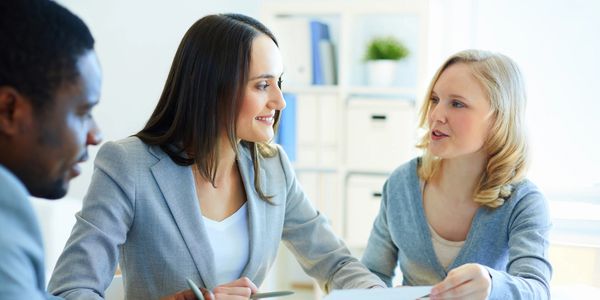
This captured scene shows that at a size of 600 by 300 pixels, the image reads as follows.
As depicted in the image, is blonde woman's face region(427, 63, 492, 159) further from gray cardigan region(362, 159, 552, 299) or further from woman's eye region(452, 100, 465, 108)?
gray cardigan region(362, 159, 552, 299)

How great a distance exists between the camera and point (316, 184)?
3.11 meters

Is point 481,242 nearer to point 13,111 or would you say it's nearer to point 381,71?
point 13,111

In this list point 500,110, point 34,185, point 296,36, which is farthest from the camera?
point 296,36

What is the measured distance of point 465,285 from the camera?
4.33ft

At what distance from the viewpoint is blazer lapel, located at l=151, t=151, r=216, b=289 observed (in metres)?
1.44

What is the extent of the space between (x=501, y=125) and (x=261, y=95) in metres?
0.62

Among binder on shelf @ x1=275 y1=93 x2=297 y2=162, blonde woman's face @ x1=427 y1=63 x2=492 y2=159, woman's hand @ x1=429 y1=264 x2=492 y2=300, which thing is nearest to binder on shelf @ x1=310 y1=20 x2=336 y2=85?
binder on shelf @ x1=275 y1=93 x2=297 y2=162

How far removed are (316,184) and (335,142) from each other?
224mm

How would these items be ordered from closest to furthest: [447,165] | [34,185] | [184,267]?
[34,185] → [184,267] → [447,165]

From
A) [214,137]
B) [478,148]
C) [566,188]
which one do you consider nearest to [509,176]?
[478,148]

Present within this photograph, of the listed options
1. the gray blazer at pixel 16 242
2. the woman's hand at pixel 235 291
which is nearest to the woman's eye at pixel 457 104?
the woman's hand at pixel 235 291

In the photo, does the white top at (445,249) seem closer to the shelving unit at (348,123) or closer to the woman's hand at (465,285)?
the woman's hand at (465,285)

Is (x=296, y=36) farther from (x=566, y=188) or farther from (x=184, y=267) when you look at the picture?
(x=184, y=267)

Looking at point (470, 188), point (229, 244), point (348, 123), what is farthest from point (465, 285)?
point (348, 123)
